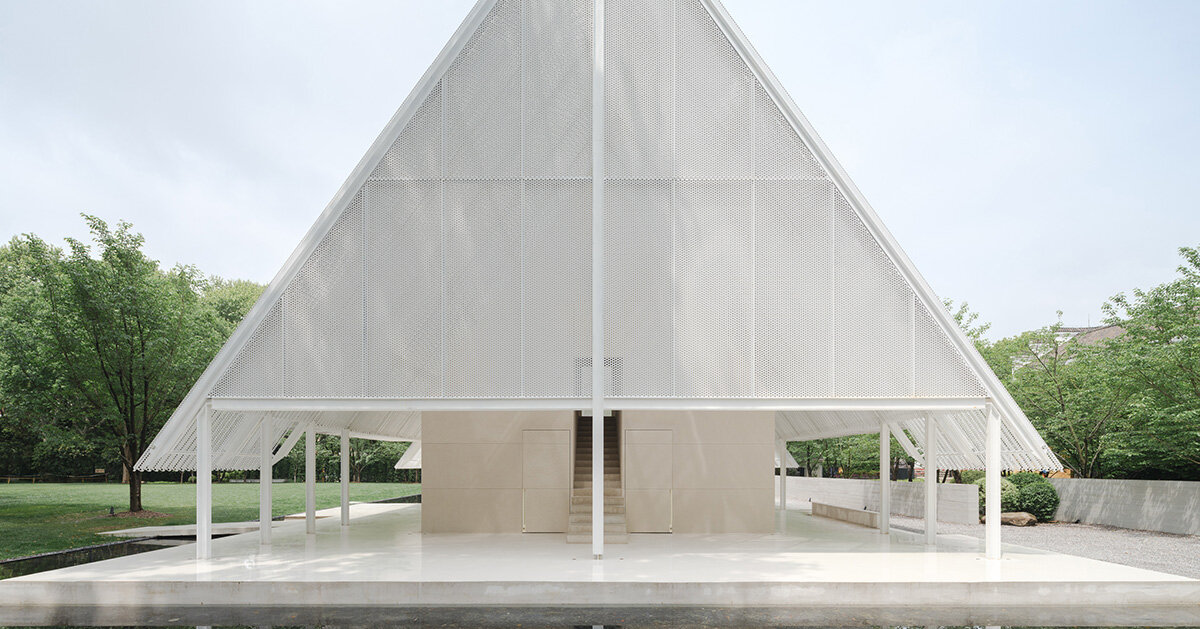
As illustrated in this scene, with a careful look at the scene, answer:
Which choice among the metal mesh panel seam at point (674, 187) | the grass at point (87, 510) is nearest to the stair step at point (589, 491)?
the metal mesh panel seam at point (674, 187)

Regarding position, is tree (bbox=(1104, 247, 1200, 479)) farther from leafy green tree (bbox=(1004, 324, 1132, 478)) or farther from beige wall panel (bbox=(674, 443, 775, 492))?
beige wall panel (bbox=(674, 443, 775, 492))

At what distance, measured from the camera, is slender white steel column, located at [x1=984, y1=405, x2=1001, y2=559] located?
1406 centimetres

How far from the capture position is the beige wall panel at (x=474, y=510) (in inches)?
794

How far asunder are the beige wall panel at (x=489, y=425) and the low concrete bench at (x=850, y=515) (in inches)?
346

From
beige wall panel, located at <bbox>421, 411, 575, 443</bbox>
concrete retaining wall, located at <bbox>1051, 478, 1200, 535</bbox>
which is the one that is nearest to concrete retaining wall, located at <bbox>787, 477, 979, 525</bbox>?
concrete retaining wall, located at <bbox>1051, 478, 1200, 535</bbox>

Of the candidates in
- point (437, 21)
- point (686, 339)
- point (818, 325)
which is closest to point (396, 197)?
point (686, 339)

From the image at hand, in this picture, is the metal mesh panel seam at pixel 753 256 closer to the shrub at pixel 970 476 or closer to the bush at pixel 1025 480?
the bush at pixel 1025 480

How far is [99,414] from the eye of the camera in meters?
27.7

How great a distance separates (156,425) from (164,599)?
21.0m

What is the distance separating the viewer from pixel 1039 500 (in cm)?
2575

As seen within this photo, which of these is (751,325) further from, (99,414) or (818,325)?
(99,414)

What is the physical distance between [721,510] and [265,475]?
435 inches

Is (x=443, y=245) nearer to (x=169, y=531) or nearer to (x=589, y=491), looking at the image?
(x=589, y=491)

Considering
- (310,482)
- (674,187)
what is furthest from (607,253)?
(310,482)
